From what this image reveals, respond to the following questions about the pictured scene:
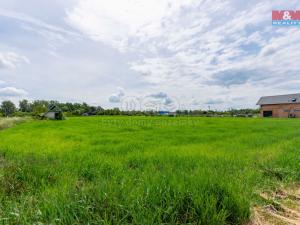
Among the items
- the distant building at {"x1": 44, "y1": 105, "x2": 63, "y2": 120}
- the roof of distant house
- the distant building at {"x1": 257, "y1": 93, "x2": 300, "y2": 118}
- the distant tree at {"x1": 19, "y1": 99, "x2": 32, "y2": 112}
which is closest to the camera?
the distant building at {"x1": 44, "y1": 105, "x2": 63, "y2": 120}

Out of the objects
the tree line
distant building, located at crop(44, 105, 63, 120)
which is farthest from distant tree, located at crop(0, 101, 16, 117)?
distant building, located at crop(44, 105, 63, 120)

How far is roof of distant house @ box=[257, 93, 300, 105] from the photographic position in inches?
1737

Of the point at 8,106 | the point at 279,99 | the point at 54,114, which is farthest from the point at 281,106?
the point at 8,106

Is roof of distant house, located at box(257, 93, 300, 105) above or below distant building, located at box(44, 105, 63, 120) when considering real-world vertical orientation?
above

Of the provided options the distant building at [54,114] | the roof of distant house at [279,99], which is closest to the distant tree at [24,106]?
the distant building at [54,114]

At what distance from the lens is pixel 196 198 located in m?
2.27

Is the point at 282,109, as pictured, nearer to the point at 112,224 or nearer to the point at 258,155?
the point at 258,155

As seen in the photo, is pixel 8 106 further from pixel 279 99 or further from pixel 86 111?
pixel 279 99

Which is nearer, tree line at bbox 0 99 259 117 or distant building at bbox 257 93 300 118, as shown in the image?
distant building at bbox 257 93 300 118

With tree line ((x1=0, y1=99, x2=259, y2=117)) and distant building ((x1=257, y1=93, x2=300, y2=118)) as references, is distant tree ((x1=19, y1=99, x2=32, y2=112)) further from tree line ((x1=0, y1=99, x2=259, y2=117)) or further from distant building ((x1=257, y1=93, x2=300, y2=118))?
distant building ((x1=257, y1=93, x2=300, y2=118))

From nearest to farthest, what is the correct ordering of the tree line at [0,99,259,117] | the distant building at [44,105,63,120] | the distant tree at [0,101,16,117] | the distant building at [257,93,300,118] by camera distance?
the distant building at [44,105,63,120] → the distant building at [257,93,300,118] → the tree line at [0,99,259,117] → the distant tree at [0,101,16,117]

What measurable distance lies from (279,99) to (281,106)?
243 centimetres

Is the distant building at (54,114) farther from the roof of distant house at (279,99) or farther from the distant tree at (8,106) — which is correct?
the roof of distant house at (279,99)

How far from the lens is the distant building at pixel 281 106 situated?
1713 inches
